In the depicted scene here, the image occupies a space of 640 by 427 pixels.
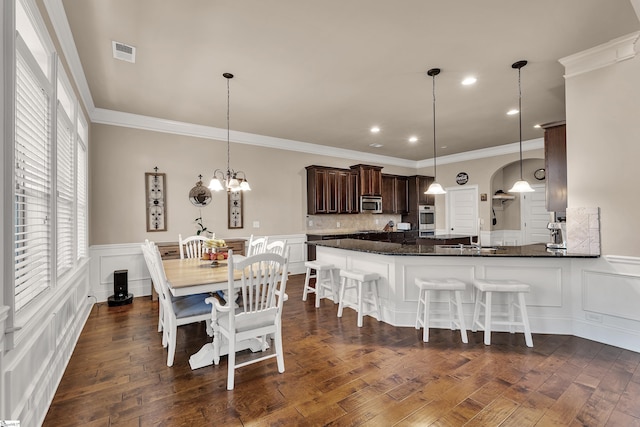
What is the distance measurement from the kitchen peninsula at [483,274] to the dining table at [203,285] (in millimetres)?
1525

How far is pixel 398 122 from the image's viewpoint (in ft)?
16.6

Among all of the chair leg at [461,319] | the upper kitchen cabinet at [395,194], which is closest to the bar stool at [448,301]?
the chair leg at [461,319]

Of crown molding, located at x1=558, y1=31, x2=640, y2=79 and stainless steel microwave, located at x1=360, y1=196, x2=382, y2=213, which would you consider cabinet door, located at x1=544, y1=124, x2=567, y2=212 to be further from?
stainless steel microwave, located at x1=360, y1=196, x2=382, y2=213

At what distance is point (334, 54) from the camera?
2.91 m

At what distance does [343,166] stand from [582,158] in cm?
460

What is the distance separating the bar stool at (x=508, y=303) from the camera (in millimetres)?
2779

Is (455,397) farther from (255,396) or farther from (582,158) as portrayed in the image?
(582,158)

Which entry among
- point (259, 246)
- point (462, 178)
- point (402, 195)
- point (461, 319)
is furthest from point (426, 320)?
point (462, 178)

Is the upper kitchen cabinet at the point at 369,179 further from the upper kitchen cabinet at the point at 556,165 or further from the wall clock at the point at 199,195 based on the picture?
the upper kitchen cabinet at the point at 556,165

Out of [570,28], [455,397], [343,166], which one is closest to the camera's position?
[455,397]

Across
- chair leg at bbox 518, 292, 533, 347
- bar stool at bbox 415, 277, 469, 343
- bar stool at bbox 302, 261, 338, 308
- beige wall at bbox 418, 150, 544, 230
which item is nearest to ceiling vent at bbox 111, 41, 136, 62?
bar stool at bbox 302, 261, 338, 308

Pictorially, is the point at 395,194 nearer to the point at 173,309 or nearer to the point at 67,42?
the point at 173,309

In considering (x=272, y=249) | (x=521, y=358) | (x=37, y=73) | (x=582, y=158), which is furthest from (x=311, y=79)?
(x=521, y=358)

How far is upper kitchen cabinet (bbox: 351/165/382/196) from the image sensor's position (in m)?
6.84
